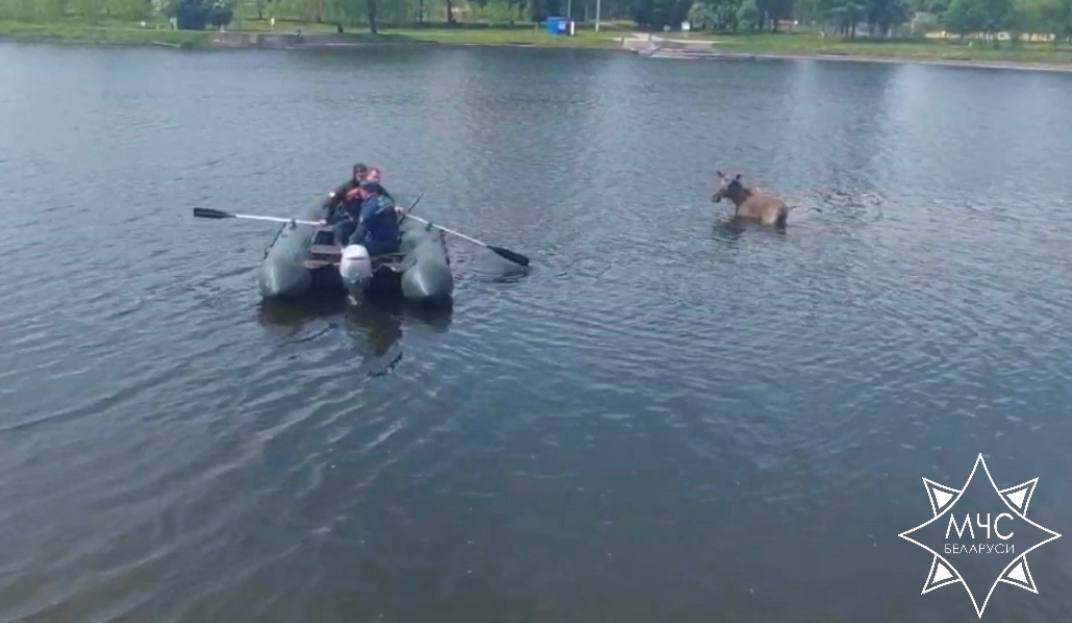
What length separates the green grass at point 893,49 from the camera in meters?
96.2

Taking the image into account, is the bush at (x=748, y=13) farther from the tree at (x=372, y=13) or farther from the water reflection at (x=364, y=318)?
the water reflection at (x=364, y=318)

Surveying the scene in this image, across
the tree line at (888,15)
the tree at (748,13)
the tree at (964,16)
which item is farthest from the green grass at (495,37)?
the tree at (964,16)

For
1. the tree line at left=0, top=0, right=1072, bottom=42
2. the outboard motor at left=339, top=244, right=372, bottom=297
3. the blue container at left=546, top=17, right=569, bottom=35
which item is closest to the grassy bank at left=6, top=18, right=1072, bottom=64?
the blue container at left=546, top=17, right=569, bottom=35

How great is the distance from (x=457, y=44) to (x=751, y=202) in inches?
2697

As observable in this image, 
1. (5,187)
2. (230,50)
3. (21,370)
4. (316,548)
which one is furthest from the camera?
(230,50)

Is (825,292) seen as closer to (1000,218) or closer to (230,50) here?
(1000,218)

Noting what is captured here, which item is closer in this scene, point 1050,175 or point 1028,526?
point 1028,526

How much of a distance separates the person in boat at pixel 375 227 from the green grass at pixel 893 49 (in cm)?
8071

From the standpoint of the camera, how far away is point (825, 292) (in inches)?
887

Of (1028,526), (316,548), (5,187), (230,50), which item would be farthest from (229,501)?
(230,50)

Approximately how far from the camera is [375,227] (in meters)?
21.2

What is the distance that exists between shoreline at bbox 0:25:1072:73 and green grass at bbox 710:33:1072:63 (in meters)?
0.34

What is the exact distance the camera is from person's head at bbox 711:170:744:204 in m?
29.4

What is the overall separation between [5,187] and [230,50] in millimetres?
55942
